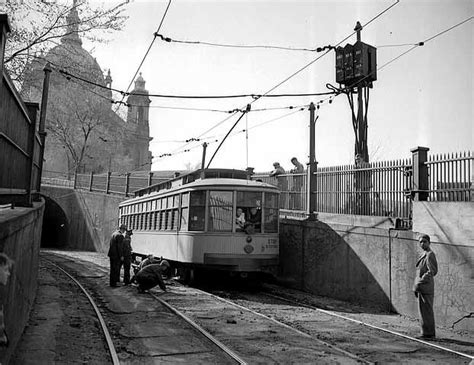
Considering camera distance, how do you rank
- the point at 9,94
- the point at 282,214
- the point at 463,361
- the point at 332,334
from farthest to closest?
1. the point at 282,214
2. the point at 332,334
3. the point at 463,361
4. the point at 9,94

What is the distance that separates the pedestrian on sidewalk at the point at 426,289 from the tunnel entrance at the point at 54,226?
32.5m

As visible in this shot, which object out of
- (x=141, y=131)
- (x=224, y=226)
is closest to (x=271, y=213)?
(x=224, y=226)

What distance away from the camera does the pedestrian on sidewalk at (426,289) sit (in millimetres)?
7152

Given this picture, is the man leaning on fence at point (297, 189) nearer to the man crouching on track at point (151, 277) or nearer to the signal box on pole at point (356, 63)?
the signal box on pole at point (356, 63)

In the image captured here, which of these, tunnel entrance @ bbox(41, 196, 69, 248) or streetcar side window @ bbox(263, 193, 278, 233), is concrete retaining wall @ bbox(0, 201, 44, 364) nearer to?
streetcar side window @ bbox(263, 193, 278, 233)

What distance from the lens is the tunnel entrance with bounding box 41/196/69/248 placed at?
36.5 meters

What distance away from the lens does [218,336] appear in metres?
6.84

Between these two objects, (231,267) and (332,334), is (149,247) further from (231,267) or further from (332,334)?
(332,334)

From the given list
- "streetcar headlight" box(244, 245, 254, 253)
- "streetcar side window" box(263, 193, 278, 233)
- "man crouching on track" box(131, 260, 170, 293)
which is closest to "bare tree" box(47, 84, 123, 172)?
"streetcar side window" box(263, 193, 278, 233)

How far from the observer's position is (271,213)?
1241 centimetres

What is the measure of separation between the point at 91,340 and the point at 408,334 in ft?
16.3

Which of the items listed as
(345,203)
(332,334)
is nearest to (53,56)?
(345,203)

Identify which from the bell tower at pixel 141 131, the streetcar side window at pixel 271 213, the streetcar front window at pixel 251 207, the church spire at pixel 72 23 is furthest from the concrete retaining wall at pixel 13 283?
the bell tower at pixel 141 131

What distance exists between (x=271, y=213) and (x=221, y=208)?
1.43 m
